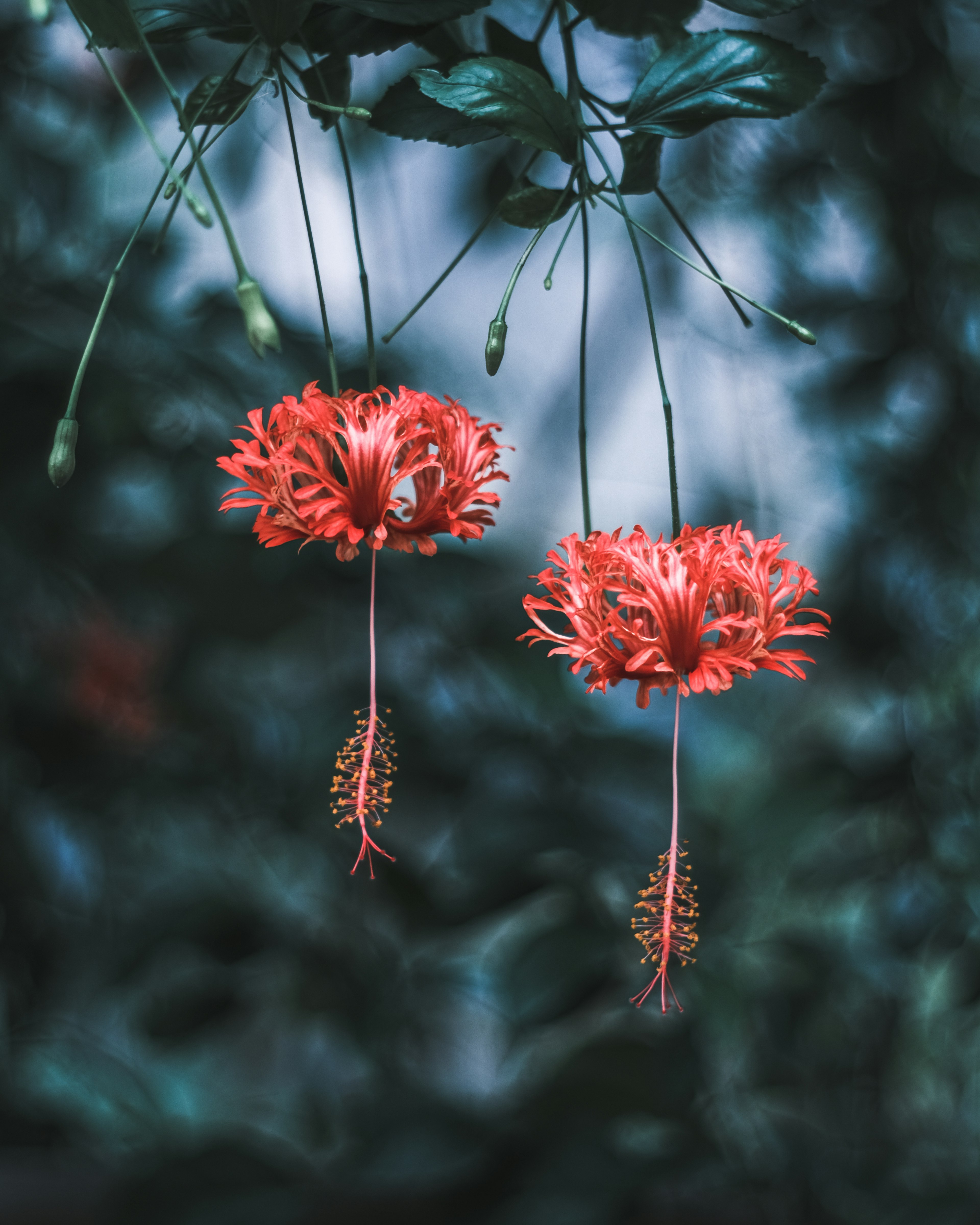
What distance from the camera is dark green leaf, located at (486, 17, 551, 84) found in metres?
0.43

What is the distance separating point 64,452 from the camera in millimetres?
348

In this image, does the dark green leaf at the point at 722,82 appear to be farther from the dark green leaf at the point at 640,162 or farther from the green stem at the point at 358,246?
the green stem at the point at 358,246

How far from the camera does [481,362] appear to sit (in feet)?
3.79

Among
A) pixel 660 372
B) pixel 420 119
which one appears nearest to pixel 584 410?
pixel 660 372

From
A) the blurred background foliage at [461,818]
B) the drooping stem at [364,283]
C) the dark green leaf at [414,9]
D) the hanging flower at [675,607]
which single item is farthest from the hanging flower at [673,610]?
the blurred background foliage at [461,818]

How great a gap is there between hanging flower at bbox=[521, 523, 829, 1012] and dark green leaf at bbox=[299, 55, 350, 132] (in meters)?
0.22

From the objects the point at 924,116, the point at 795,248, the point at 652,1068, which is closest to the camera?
the point at 652,1068

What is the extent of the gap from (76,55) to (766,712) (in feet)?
3.54

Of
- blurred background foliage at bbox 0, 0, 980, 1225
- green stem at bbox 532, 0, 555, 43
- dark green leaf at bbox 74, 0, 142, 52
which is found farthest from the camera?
blurred background foliage at bbox 0, 0, 980, 1225

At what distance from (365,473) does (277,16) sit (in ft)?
0.54

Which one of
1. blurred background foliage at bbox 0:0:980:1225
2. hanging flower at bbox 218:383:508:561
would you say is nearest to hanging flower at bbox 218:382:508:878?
hanging flower at bbox 218:383:508:561

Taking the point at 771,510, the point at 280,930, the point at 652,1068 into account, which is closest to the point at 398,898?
the point at 280,930

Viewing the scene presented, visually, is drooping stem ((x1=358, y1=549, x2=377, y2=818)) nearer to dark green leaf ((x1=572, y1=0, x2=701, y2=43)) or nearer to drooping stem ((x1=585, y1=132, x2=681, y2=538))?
drooping stem ((x1=585, y1=132, x2=681, y2=538))

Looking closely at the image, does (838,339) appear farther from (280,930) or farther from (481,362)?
(280,930)
